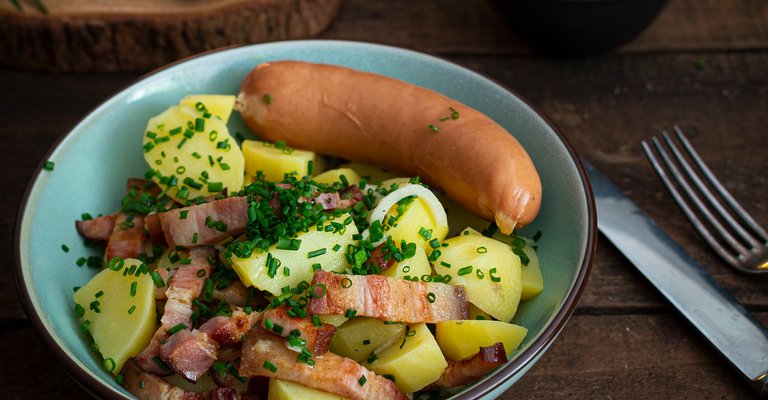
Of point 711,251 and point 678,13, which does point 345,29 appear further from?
point 711,251

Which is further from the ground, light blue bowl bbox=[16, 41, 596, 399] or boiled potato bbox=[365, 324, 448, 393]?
light blue bowl bbox=[16, 41, 596, 399]

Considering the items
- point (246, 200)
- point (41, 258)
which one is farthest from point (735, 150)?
point (41, 258)

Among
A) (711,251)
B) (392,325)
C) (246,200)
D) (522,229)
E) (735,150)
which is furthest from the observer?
(735,150)

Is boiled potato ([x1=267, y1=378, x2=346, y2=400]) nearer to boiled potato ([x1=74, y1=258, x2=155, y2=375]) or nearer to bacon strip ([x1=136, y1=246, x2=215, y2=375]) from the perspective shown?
bacon strip ([x1=136, y1=246, x2=215, y2=375])

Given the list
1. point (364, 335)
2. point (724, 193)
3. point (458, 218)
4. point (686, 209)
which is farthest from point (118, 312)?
point (724, 193)

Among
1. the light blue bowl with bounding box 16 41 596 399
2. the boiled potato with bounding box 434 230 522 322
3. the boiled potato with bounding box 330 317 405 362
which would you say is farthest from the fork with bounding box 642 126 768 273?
the boiled potato with bounding box 330 317 405 362

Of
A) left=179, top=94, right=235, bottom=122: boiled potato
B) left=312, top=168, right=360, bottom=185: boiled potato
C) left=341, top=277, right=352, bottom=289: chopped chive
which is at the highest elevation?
left=179, top=94, right=235, bottom=122: boiled potato
